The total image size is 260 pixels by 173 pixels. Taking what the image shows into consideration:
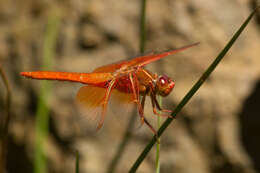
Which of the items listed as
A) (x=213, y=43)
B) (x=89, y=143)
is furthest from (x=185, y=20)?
(x=89, y=143)

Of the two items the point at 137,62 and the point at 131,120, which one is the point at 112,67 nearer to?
the point at 137,62

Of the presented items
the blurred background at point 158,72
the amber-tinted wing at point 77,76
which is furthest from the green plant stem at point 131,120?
the blurred background at point 158,72

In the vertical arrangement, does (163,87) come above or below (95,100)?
above

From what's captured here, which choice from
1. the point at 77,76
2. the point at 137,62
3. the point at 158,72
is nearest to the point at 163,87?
the point at 137,62

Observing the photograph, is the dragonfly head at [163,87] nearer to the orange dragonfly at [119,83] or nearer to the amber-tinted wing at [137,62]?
the orange dragonfly at [119,83]

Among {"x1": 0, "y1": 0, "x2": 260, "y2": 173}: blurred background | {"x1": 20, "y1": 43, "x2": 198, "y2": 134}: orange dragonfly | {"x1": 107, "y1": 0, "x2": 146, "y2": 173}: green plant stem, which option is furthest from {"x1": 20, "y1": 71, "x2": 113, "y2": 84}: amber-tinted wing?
{"x1": 0, "y1": 0, "x2": 260, "y2": 173}: blurred background
